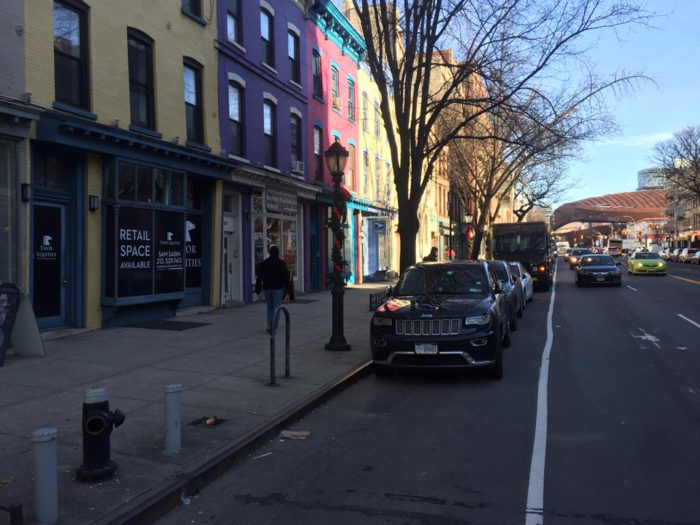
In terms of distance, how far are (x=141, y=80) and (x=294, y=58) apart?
8629 mm

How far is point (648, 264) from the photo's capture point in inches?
1304

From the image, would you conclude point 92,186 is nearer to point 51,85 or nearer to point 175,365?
point 51,85

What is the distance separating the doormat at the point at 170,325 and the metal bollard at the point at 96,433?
7802 millimetres

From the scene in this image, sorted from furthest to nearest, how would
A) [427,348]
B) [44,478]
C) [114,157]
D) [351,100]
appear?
[351,100]
[114,157]
[427,348]
[44,478]

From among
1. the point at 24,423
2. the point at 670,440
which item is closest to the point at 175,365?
the point at 24,423

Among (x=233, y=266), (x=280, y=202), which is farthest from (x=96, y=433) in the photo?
(x=280, y=202)

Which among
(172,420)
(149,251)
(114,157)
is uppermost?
(114,157)

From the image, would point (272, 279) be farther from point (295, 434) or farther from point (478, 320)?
point (295, 434)

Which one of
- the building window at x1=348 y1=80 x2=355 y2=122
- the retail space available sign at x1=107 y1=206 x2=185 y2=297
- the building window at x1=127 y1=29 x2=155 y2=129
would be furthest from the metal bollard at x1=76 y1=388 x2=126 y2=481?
the building window at x1=348 y1=80 x2=355 y2=122

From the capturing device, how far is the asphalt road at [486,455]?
4.32m

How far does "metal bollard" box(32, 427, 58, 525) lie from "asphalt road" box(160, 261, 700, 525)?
0.78 m

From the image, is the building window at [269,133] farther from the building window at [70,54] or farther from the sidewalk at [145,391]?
the building window at [70,54]

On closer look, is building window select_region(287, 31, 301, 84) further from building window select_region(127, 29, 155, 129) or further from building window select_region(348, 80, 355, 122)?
building window select_region(127, 29, 155, 129)

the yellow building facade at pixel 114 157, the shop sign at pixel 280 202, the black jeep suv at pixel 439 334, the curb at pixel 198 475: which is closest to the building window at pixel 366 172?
the shop sign at pixel 280 202
